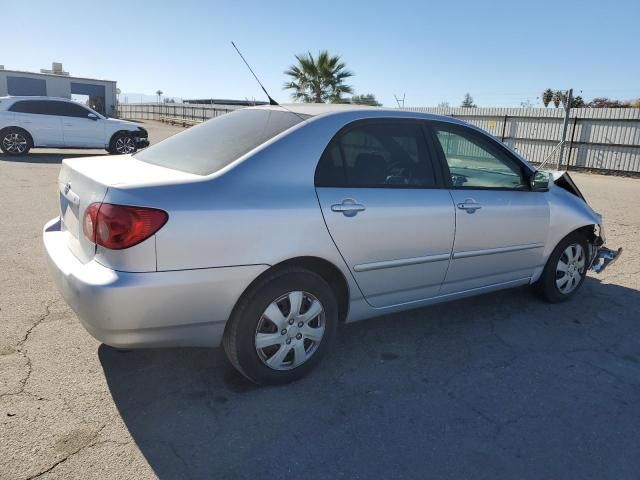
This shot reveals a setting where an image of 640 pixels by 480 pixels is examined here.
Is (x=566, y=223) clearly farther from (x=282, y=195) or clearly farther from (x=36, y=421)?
(x=36, y=421)

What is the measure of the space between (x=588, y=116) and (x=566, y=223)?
15131mm

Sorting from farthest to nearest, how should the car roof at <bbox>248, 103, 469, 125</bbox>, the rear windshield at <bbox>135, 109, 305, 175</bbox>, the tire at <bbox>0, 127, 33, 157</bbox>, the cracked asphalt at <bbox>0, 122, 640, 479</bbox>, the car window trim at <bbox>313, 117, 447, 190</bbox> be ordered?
the tire at <bbox>0, 127, 33, 157</bbox> < the car roof at <bbox>248, 103, 469, 125</bbox> < the car window trim at <bbox>313, 117, 447, 190</bbox> < the rear windshield at <bbox>135, 109, 305, 175</bbox> < the cracked asphalt at <bbox>0, 122, 640, 479</bbox>

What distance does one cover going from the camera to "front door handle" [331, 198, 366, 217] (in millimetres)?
3041

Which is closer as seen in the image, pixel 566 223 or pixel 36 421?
pixel 36 421

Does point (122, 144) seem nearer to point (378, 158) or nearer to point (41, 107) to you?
point (41, 107)

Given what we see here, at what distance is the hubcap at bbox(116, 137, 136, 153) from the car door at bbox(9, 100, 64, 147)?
156cm

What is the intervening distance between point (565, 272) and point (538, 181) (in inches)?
39.7

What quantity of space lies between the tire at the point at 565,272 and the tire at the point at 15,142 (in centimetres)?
1438

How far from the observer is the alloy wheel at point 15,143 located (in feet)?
46.6

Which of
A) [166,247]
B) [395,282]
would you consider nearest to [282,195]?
[166,247]

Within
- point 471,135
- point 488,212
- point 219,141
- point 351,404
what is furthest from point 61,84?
point 351,404

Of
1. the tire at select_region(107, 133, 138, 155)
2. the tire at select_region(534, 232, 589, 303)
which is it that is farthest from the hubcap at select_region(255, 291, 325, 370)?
the tire at select_region(107, 133, 138, 155)

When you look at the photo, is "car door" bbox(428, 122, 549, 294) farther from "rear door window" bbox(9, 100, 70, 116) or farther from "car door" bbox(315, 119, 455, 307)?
"rear door window" bbox(9, 100, 70, 116)

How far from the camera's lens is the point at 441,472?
7.90 ft
